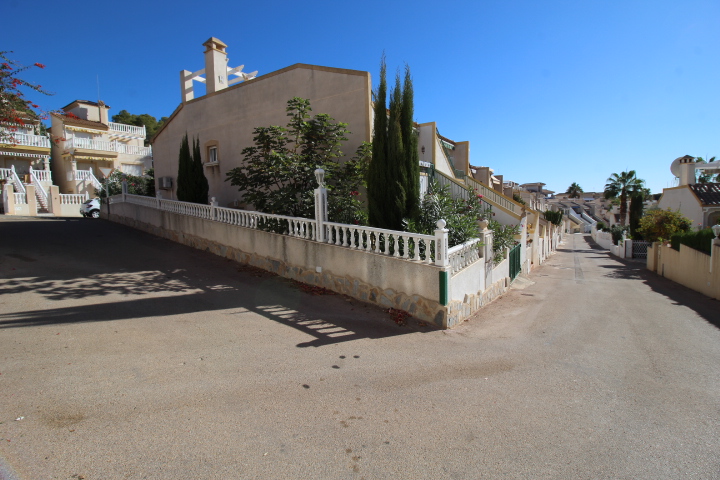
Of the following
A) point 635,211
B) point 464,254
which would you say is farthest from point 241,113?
point 635,211

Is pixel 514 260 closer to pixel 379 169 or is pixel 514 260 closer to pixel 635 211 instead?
pixel 379 169

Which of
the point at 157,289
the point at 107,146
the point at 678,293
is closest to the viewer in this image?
the point at 157,289

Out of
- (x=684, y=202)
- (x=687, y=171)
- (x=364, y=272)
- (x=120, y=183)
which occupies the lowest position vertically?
(x=364, y=272)

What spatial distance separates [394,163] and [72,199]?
23.8 meters

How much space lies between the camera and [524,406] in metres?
3.93

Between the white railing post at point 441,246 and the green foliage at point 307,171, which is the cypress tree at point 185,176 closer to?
the green foliage at point 307,171

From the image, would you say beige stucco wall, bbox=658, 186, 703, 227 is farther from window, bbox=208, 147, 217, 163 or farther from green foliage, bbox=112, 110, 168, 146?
green foliage, bbox=112, 110, 168, 146

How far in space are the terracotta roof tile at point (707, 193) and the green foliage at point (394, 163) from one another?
28.4 meters

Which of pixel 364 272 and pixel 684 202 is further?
pixel 684 202

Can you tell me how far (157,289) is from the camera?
25.5 feet

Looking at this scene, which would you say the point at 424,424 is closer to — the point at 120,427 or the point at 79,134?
the point at 120,427

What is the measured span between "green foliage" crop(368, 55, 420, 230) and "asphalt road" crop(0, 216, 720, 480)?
2311 millimetres

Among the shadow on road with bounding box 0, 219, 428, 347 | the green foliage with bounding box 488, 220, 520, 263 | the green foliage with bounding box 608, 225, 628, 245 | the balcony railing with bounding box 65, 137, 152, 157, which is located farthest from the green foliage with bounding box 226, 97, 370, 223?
the green foliage with bounding box 608, 225, 628, 245

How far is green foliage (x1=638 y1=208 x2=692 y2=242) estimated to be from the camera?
20.4 metres
